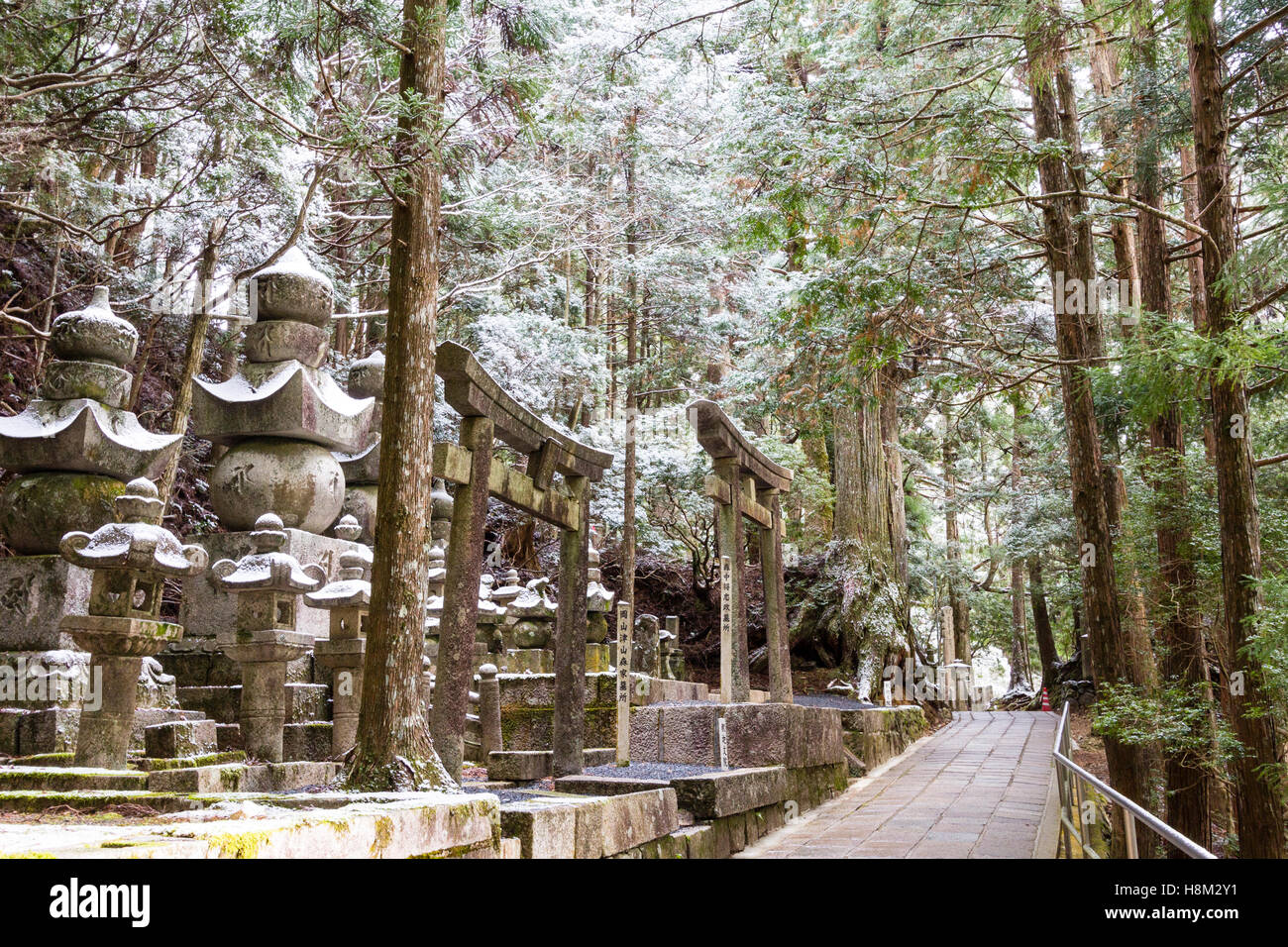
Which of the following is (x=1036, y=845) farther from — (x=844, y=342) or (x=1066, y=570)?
(x=1066, y=570)

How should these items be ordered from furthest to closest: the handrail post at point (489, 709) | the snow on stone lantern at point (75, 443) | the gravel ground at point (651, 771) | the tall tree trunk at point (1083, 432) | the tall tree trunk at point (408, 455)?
1. the handrail post at point (489, 709)
2. the tall tree trunk at point (1083, 432)
3. the snow on stone lantern at point (75, 443)
4. the gravel ground at point (651, 771)
5. the tall tree trunk at point (408, 455)

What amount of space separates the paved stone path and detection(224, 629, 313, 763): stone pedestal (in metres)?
3.63

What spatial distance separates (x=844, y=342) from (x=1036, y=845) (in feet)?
19.0

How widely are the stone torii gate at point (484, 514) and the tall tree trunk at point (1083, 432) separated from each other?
4.71 metres

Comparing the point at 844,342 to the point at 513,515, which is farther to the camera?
the point at 513,515

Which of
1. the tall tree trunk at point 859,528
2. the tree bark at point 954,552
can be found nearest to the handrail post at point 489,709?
the tall tree trunk at point 859,528

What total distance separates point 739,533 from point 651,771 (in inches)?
128

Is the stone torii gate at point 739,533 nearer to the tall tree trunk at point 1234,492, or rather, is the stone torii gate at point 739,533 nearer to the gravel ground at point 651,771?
the gravel ground at point 651,771

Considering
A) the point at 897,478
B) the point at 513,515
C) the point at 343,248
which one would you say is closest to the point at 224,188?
the point at 343,248

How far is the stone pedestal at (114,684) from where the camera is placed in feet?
21.0

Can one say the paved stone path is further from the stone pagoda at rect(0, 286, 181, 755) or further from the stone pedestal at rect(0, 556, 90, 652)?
the stone pedestal at rect(0, 556, 90, 652)

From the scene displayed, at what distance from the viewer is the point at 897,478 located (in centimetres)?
2189

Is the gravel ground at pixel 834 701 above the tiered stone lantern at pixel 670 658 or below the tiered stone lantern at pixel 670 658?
below

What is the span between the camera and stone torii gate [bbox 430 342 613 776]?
662cm
